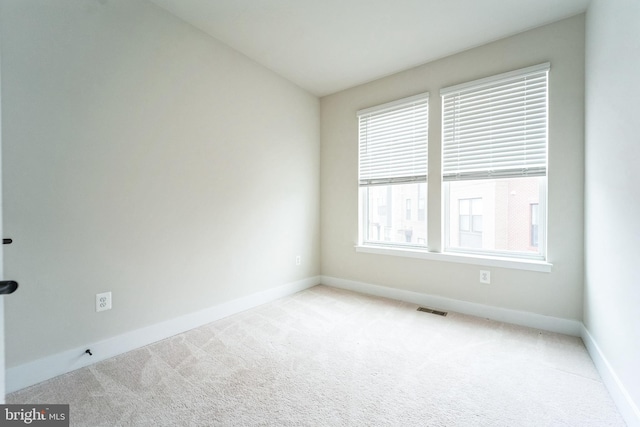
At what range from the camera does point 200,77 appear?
8.66 feet

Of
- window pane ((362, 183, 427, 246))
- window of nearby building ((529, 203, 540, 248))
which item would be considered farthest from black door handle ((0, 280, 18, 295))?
window of nearby building ((529, 203, 540, 248))

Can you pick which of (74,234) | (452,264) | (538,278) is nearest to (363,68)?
(452,264)

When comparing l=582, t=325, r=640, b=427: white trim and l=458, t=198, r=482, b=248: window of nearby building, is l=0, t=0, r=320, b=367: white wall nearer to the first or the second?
l=458, t=198, r=482, b=248: window of nearby building

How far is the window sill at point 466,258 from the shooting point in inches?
100.0

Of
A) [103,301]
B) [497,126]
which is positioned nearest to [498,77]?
[497,126]

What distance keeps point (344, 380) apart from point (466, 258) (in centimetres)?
174

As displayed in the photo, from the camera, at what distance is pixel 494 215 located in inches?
111

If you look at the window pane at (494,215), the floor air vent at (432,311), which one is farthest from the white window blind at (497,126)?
the floor air vent at (432,311)

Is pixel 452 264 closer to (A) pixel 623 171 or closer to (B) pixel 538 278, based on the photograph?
(B) pixel 538 278

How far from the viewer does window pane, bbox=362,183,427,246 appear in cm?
327

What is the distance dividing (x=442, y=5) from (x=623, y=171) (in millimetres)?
1704

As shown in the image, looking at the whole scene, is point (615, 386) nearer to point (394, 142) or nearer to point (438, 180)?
point (438, 180)

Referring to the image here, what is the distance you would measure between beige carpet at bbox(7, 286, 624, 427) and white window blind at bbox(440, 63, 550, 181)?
1.45 metres

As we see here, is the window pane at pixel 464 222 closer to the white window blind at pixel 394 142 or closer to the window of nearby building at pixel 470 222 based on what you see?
the window of nearby building at pixel 470 222
